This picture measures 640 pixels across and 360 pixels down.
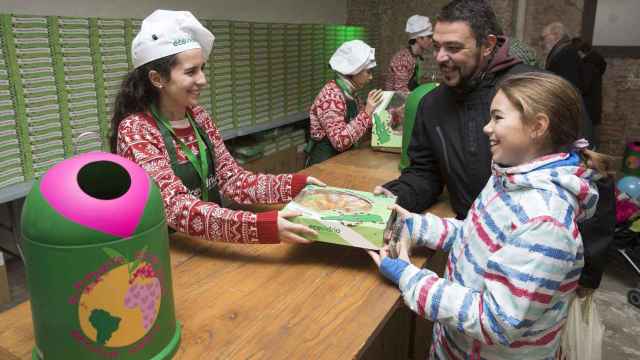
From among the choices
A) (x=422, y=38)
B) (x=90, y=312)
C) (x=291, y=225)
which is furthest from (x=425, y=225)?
(x=422, y=38)

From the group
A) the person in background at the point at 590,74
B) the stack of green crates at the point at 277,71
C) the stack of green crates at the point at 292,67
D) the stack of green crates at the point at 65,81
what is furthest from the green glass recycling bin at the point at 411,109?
the person in background at the point at 590,74

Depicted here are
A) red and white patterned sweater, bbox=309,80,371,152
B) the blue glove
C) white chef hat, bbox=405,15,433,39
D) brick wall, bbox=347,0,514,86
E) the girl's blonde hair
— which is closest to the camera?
the girl's blonde hair

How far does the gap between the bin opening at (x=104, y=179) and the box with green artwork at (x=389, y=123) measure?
6.34ft

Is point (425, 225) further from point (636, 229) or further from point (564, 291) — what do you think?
point (636, 229)

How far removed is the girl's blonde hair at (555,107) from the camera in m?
1.05

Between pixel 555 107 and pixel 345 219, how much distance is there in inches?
22.3

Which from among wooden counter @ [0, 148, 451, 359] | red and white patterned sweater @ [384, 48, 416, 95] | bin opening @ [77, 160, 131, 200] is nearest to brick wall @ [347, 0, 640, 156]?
red and white patterned sweater @ [384, 48, 416, 95]

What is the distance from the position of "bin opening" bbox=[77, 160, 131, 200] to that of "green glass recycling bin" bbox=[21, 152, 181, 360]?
2 centimetres

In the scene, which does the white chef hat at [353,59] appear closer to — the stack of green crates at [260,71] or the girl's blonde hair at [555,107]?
the stack of green crates at [260,71]

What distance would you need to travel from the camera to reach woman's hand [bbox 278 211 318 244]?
1.25m

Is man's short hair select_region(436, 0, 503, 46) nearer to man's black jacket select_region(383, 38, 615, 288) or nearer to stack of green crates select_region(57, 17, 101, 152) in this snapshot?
man's black jacket select_region(383, 38, 615, 288)

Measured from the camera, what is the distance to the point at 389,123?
269 centimetres

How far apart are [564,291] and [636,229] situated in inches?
96.0

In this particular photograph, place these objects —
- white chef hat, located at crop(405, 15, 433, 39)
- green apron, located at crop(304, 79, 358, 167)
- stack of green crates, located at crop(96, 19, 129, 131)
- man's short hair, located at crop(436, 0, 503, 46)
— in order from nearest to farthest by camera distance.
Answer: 1. man's short hair, located at crop(436, 0, 503, 46)
2. stack of green crates, located at crop(96, 19, 129, 131)
3. green apron, located at crop(304, 79, 358, 167)
4. white chef hat, located at crop(405, 15, 433, 39)
